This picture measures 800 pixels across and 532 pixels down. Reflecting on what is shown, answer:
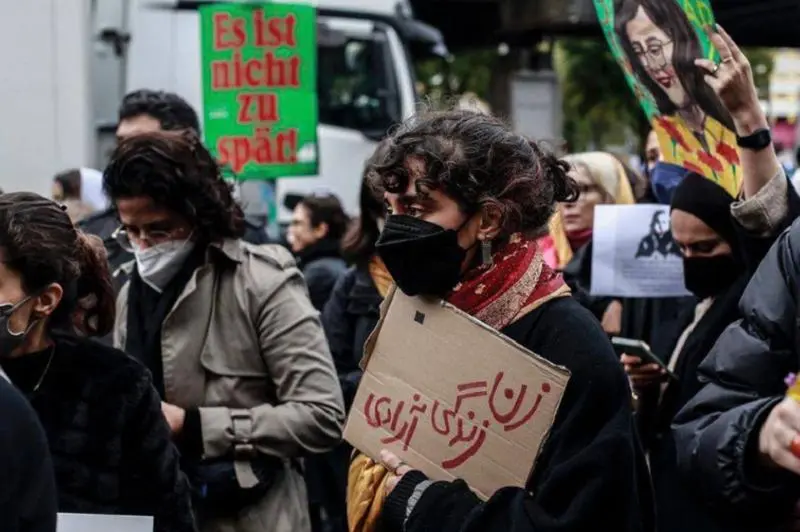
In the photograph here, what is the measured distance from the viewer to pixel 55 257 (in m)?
3.81

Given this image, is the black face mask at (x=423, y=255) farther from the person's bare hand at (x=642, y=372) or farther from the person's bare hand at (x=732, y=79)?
the person's bare hand at (x=642, y=372)

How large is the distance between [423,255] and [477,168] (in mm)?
218

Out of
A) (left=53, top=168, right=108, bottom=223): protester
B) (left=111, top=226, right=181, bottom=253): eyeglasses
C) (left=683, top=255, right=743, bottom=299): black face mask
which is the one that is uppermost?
(left=111, top=226, right=181, bottom=253): eyeglasses

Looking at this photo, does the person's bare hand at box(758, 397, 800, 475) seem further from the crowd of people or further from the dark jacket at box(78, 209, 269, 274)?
the dark jacket at box(78, 209, 269, 274)

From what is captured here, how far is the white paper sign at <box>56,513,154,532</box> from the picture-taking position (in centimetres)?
342

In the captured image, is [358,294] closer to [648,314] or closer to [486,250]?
[648,314]

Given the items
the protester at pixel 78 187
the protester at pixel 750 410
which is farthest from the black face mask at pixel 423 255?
the protester at pixel 78 187

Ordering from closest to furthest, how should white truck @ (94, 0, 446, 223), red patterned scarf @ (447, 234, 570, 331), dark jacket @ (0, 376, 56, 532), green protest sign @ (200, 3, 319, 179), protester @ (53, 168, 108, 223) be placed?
dark jacket @ (0, 376, 56, 532), red patterned scarf @ (447, 234, 570, 331), green protest sign @ (200, 3, 319, 179), protester @ (53, 168, 108, 223), white truck @ (94, 0, 446, 223)

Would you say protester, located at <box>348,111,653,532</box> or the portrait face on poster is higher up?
the portrait face on poster

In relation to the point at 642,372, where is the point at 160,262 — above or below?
above

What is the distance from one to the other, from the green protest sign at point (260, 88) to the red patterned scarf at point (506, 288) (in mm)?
5426

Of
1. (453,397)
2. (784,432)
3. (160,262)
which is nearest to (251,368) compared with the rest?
(160,262)

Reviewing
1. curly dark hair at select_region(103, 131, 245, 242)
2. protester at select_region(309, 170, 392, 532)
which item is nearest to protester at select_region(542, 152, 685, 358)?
protester at select_region(309, 170, 392, 532)

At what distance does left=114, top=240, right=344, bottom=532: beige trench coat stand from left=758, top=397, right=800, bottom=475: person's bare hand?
209 cm
